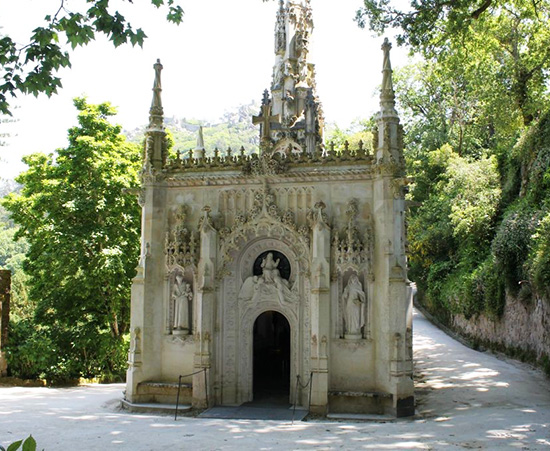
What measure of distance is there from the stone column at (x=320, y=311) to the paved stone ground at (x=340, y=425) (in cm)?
93

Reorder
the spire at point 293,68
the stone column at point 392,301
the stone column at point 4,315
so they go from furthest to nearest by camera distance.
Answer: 1. the spire at point 293,68
2. the stone column at point 4,315
3. the stone column at point 392,301

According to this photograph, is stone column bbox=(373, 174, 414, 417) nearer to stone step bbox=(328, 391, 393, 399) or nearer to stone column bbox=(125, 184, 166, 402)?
stone step bbox=(328, 391, 393, 399)

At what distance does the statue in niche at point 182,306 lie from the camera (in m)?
15.4

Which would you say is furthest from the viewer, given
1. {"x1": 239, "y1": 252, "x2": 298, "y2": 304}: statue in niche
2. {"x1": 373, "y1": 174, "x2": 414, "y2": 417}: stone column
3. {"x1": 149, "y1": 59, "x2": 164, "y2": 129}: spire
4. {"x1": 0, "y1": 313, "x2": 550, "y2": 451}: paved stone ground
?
{"x1": 149, "y1": 59, "x2": 164, "y2": 129}: spire

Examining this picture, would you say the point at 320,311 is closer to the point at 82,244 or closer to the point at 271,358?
the point at 271,358

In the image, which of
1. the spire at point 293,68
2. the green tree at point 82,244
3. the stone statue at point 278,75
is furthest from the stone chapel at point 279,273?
the stone statue at point 278,75

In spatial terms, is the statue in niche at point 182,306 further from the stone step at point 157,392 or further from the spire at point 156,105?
the spire at point 156,105

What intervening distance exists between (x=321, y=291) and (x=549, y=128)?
1170 centimetres

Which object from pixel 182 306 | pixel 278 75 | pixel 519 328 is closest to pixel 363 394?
pixel 182 306

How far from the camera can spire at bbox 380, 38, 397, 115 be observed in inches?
584

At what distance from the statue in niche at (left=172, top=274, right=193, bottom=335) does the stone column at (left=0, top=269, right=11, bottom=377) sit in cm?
959

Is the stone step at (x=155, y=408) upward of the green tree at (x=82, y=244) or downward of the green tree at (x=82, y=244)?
downward

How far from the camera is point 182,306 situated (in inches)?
607

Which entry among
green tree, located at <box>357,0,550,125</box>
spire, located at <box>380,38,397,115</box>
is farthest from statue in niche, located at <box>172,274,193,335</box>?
green tree, located at <box>357,0,550,125</box>
